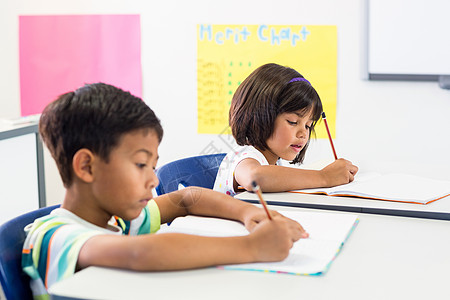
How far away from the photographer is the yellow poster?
8.23ft

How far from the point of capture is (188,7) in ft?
8.68

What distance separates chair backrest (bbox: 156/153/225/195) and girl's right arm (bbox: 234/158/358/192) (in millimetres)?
174

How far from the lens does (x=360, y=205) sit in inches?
48.2

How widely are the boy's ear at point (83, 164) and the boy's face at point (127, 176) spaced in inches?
0.4

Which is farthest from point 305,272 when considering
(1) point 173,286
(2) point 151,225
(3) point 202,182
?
(3) point 202,182

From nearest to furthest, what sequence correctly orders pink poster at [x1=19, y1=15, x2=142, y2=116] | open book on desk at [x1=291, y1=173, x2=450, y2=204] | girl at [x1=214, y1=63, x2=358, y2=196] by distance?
open book on desk at [x1=291, y1=173, x2=450, y2=204] → girl at [x1=214, y1=63, x2=358, y2=196] → pink poster at [x1=19, y1=15, x2=142, y2=116]

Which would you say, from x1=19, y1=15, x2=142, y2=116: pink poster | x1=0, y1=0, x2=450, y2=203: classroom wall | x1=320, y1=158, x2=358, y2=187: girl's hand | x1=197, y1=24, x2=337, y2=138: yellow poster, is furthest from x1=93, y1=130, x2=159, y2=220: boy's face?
x1=19, y1=15, x2=142, y2=116: pink poster

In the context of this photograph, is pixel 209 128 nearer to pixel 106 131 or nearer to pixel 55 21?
pixel 55 21

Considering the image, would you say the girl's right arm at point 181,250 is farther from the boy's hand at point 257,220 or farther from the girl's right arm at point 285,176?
the girl's right arm at point 285,176

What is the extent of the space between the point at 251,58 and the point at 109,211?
1739mm

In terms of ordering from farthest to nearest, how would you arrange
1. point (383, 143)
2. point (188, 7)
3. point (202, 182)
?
point (188, 7) → point (383, 143) → point (202, 182)

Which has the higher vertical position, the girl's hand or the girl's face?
the girl's face

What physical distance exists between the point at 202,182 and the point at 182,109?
3.66 ft

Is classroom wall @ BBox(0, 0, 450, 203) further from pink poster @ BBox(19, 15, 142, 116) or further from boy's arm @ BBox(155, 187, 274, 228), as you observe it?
boy's arm @ BBox(155, 187, 274, 228)
